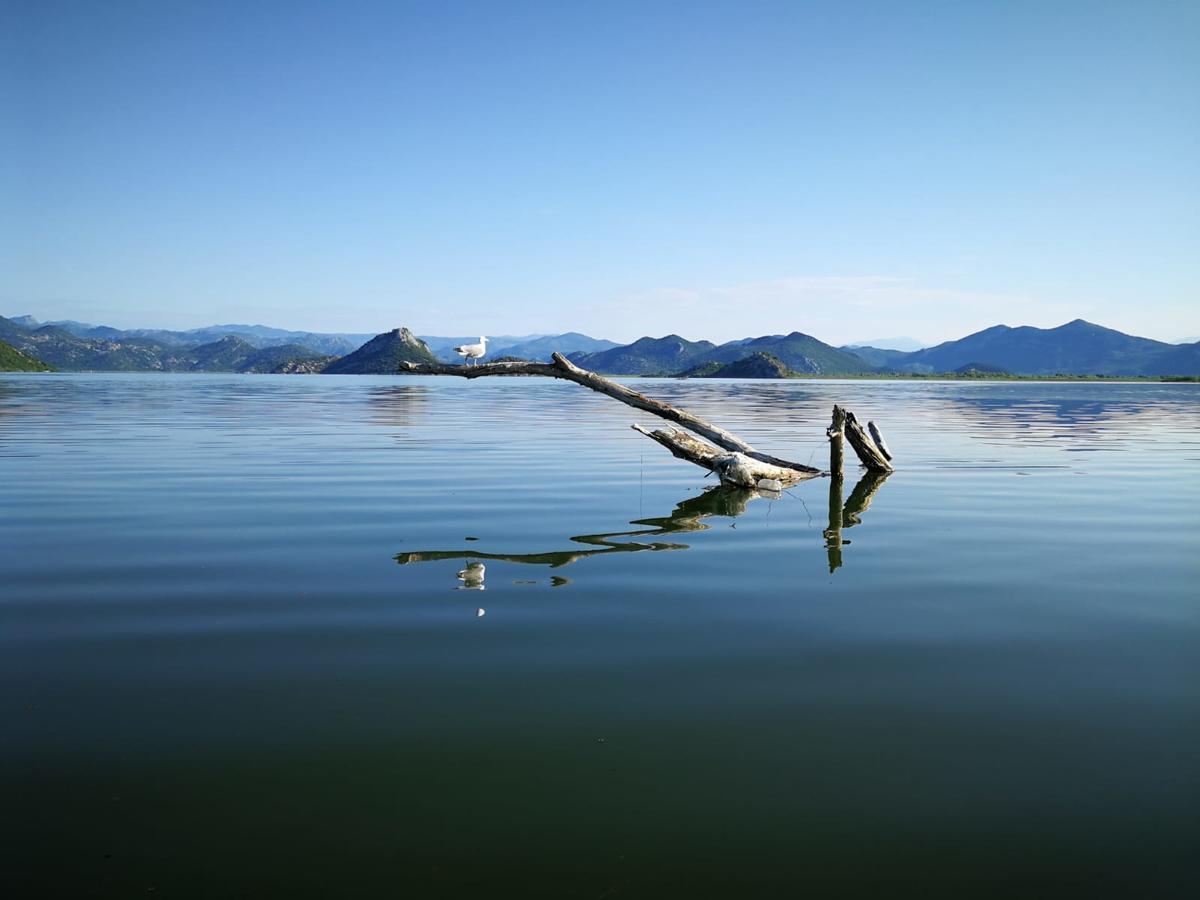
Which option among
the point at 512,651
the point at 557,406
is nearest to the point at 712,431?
the point at 512,651

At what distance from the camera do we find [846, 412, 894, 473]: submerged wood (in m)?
24.6

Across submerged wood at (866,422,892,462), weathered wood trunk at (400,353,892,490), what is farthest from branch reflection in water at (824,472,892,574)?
weathered wood trunk at (400,353,892,490)

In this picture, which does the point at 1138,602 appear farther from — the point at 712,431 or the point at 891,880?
the point at 712,431

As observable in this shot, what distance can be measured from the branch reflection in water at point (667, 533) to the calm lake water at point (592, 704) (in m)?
0.13

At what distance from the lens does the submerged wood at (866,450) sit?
24.6 metres

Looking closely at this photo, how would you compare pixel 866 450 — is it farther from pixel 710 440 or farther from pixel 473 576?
pixel 473 576

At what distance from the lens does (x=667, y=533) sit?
1508 centimetres

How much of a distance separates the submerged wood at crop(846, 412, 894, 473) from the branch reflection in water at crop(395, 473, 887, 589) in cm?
214

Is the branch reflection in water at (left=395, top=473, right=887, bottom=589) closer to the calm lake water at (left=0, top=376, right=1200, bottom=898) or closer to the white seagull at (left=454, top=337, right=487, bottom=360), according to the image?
the calm lake water at (left=0, top=376, right=1200, bottom=898)

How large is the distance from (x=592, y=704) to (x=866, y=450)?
767 inches

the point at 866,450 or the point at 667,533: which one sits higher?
the point at 866,450

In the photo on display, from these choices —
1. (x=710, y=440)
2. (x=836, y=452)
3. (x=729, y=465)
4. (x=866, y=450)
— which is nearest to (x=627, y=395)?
(x=710, y=440)

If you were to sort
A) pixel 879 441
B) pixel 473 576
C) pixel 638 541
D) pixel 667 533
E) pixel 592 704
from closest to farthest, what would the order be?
pixel 592 704 → pixel 473 576 → pixel 638 541 → pixel 667 533 → pixel 879 441

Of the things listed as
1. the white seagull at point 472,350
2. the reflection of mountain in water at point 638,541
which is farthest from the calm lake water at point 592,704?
the white seagull at point 472,350
